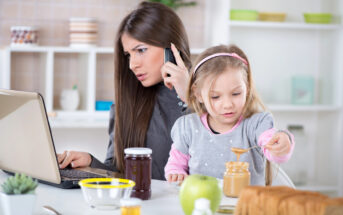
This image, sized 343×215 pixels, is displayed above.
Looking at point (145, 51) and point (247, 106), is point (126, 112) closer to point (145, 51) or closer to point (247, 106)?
point (145, 51)

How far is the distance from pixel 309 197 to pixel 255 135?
791 millimetres

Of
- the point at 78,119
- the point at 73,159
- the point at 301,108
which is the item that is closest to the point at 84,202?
the point at 73,159

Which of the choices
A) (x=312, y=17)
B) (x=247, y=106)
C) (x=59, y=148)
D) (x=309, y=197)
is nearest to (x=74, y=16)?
(x=59, y=148)

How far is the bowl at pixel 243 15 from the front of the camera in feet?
13.0

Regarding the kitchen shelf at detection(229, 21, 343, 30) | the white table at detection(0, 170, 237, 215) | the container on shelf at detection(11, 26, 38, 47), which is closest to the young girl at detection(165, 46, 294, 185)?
the white table at detection(0, 170, 237, 215)

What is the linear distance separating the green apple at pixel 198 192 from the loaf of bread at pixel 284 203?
140 millimetres

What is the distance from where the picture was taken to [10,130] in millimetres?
Result: 1642

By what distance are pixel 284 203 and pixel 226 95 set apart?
30.6 inches

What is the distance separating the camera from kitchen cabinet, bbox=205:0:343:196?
4.16m

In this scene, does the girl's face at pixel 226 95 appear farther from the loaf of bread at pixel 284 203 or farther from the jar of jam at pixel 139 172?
the loaf of bread at pixel 284 203

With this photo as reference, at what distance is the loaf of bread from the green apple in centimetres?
14

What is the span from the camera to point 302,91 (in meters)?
4.19

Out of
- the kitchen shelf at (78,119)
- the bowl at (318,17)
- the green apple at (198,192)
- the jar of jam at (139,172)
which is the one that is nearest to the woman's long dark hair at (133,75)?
the jar of jam at (139,172)

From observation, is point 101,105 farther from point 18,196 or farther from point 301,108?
point 18,196
